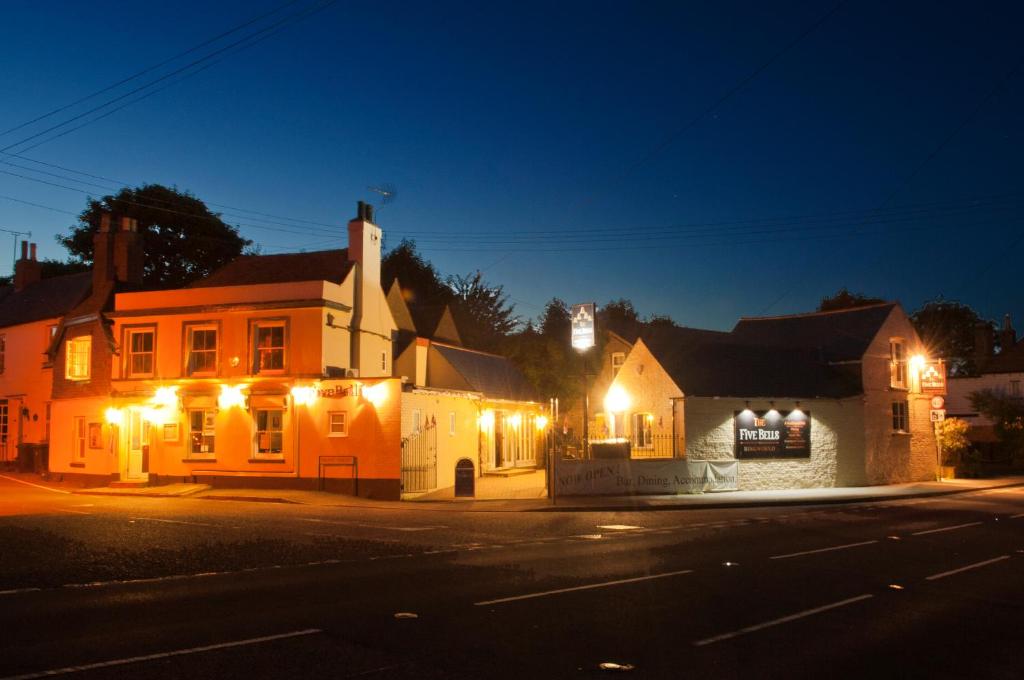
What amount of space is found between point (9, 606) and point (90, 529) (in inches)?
324

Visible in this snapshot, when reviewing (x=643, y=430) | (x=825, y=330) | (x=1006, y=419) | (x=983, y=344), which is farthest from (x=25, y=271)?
(x=983, y=344)

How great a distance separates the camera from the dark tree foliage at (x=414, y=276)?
217ft

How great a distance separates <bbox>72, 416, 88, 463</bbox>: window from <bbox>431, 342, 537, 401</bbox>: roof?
14558 millimetres

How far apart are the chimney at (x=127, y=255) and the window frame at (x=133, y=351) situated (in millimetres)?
4496

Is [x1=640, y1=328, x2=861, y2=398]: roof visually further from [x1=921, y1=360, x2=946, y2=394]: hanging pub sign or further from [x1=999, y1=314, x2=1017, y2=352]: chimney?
[x1=999, y1=314, x2=1017, y2=352]: chimney

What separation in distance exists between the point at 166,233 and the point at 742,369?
40.7 metres

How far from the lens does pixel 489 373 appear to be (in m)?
40.7

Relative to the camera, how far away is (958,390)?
62.8 m

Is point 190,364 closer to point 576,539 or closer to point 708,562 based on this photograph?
point 576,539

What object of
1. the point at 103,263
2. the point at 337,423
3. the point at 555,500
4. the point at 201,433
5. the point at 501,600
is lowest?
the point at 555,500

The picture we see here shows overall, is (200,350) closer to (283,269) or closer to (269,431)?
(269,431)

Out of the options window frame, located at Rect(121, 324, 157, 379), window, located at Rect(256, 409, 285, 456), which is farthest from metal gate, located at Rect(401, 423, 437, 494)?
window frame, located at Rect(121, 324, 157, 379)

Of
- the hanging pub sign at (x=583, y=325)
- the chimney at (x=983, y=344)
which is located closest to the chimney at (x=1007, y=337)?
the chimney at (x=983, y=344)

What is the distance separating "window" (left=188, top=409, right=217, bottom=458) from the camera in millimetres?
30938
